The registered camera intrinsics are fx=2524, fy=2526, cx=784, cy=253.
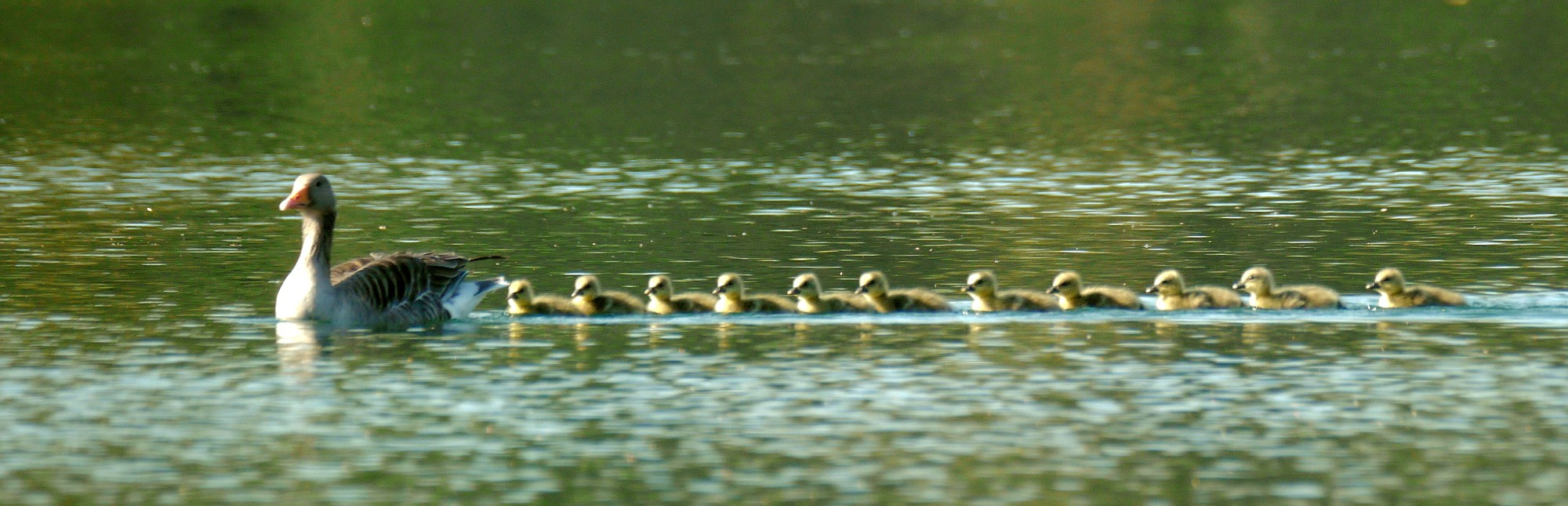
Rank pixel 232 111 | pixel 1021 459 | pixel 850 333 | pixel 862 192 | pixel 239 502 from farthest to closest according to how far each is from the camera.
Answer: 1. pixel 232 111
2. pixel 862 192
3. pixel 850 333
4. pixel 1021 459
5. pixel 239 502

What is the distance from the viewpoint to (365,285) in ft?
67.8

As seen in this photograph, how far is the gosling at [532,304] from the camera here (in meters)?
21.0

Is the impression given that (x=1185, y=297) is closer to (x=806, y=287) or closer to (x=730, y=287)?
(x=806, y=287)

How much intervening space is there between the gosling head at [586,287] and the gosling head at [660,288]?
0.44 meters

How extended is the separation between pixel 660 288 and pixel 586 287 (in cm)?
61

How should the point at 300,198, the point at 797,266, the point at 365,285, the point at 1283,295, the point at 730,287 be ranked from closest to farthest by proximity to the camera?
the point at 365,285, the point at 730,287, the point at 1283,295, the point at 300,198, the point at 797,266

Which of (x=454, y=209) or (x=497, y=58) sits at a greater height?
(x=497, y=58)

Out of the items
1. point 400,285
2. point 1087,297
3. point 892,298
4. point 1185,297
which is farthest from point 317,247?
point 1185,297

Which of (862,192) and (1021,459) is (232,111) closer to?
(862,192)

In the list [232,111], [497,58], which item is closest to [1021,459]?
[232,111]

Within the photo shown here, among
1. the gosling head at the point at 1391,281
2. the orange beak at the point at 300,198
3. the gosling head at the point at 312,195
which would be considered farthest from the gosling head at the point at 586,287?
the gosling head at the point at 1391,281

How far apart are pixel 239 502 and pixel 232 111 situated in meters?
33.7

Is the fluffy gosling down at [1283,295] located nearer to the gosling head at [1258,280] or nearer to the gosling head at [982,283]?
the gosling head at [1258,280]

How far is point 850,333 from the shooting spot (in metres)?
20.1
